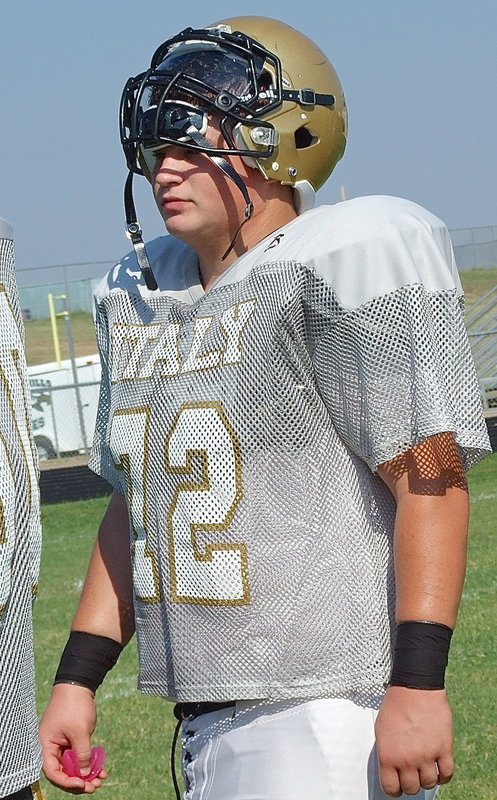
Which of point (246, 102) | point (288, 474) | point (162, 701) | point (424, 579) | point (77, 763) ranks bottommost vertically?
point (162, 701)

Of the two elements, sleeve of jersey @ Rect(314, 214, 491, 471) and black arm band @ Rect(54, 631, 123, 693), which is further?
black arm band @ Rect(54, 631, 123, 693)

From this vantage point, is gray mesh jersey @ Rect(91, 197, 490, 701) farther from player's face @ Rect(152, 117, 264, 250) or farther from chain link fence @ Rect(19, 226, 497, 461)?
chain link fence @ Rect(19, 226, 497, 461)

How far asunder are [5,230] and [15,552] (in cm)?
43

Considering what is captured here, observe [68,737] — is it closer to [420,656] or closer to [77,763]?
[77,763]

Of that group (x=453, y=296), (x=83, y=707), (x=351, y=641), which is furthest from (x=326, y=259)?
(x=83, y=707)

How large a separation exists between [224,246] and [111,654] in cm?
83

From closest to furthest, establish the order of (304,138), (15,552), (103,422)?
(15,552) < (304,138) < (103,422)

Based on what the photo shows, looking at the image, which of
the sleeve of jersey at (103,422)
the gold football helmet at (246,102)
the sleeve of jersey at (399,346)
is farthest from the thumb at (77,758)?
the gold football helmet at (246,102)

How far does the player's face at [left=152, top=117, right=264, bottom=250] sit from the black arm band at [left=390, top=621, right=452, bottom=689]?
2.73ft

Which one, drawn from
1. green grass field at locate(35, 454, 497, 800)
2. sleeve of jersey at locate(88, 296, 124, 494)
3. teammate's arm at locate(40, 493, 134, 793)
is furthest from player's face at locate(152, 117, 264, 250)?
green grass field at locate(35, 454, 497, 800)

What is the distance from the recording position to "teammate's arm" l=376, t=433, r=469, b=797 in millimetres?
1988

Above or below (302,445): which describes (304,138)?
above

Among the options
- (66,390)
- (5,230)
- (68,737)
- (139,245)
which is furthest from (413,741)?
(66,390)

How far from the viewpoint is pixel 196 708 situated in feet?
7.43
